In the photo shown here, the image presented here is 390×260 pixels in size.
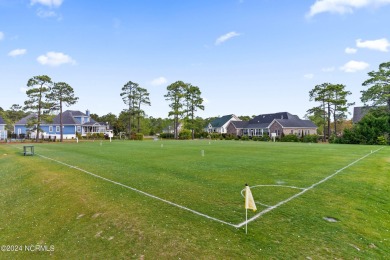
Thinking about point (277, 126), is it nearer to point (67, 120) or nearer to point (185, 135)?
point (185, 135)

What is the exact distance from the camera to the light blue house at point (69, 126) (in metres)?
59.7

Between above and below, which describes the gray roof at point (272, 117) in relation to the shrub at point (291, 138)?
above

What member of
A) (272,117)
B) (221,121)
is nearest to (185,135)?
(221,121)

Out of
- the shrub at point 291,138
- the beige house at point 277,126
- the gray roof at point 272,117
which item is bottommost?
the shrub at point 291,138

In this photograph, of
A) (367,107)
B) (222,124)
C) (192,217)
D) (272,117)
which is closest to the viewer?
(192,217)

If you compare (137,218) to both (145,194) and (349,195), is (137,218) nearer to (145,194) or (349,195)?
(145,194)

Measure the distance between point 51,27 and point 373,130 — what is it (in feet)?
160

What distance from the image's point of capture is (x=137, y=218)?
6.18 meters

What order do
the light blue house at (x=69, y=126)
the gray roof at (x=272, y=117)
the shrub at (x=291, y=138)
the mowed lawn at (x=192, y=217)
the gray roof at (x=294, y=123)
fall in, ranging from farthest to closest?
1. the gray roof at (x=272, y=117)
2. the gray roof at (x=294, y=123)
3. the light blue house at (x=69, y=126)
4. the shrub at (x=291, y=138)
5. the mowed lawn at (x=192, y=217)

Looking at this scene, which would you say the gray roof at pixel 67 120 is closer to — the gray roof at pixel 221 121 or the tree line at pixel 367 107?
the gray roof at pixel 221 121

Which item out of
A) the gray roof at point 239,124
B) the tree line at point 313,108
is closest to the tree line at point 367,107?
the tree line at point 313,108

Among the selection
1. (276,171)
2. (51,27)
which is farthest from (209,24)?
(276,171)

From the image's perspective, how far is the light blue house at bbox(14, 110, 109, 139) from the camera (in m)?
59.7

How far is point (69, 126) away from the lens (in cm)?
6050
